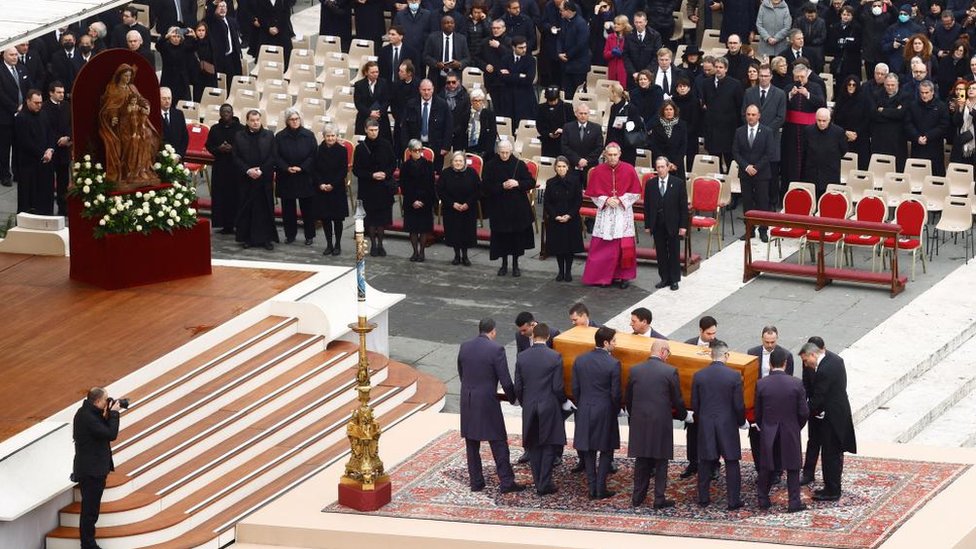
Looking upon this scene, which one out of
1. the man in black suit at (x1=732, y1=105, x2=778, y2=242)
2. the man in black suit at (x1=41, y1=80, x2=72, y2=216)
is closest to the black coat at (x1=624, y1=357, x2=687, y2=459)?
the man in black suit at (x1=732, y1=105, x2=778, y2=242)

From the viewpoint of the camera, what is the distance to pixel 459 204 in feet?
84.3

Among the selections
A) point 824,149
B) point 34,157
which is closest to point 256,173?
point 34,157

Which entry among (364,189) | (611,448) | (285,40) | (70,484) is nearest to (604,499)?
(611,448)

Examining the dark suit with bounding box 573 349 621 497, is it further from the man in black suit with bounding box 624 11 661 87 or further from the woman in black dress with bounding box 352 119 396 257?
the man in black suit with bounding box 624 11 661 87

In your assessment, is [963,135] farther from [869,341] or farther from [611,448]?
[611,448]

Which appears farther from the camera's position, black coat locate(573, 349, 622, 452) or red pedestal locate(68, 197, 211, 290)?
red pedestal locate(68, 197, 211, 290)

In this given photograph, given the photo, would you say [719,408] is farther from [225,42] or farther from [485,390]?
[225,42]

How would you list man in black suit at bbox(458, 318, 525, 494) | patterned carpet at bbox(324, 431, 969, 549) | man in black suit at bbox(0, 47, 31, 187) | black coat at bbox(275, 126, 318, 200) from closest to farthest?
patterned carpet at bbox(324, 431, 969, 549)
man in black suit at bbox(458, 318, 525, 494)
black coat at bbox(275, 126, 318, 200)
man in black suit at bbox(0, 47, 31, 187)

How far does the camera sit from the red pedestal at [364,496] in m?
18.5

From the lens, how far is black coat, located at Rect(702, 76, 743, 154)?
2759cm

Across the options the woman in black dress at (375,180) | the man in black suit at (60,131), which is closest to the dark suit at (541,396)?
the woman in black dress at (375,180)

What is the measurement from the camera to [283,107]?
29.8m

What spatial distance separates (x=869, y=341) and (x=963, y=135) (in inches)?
178

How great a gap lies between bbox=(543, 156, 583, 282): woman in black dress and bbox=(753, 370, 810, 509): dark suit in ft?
24.2
